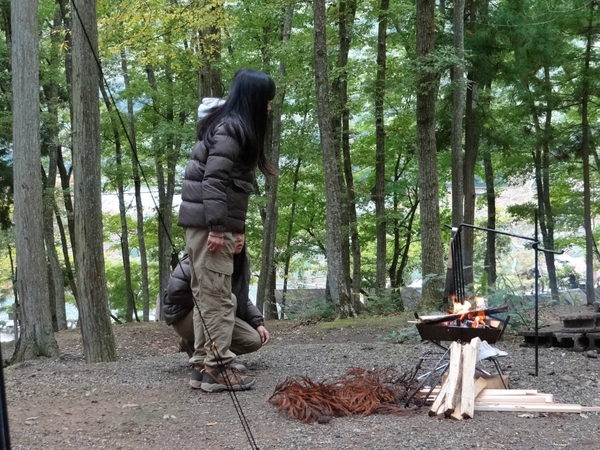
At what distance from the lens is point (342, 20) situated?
16.6 m

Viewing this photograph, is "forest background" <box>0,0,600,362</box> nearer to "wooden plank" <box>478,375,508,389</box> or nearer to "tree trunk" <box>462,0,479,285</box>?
"tree trunk" <box>462,0,479,285</box>

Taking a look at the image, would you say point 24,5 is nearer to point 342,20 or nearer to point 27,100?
point 27,100

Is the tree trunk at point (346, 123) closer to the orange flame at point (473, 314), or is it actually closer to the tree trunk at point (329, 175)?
the tree trunk at point (329, 175)

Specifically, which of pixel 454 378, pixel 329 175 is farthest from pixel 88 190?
pixel 329 175

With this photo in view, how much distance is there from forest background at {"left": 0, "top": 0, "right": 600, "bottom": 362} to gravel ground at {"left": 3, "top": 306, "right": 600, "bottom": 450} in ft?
5.07

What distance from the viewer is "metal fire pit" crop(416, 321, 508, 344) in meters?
4.56

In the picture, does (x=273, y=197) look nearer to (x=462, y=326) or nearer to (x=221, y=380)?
(x=221, y=380)

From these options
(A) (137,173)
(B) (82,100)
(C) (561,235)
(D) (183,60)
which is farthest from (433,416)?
(C) (561,235)

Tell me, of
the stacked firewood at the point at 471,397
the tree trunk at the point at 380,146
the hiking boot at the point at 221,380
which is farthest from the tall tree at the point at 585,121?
the hiking boot at the point at 221,380

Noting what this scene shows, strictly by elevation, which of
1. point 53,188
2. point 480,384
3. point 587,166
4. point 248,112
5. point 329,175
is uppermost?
point 587,166

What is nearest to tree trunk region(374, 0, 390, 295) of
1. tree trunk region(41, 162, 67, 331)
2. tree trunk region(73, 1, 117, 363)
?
tree trunk region(41, 162, 67, 331)

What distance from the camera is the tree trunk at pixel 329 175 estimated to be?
1205cm

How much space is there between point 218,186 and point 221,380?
4.74 feet

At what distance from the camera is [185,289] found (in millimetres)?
4988
